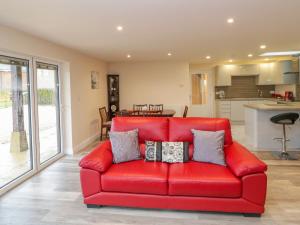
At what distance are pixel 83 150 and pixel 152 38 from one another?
2.97m

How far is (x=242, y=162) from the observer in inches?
111

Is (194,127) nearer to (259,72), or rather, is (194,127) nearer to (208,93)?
(208,93)

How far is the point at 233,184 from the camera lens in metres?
2.71

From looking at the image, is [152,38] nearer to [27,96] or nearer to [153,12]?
[153,12]

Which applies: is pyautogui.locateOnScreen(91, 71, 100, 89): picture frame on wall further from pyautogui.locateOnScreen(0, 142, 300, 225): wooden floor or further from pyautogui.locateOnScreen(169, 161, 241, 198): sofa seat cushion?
pyautogui.locateOnScreen(169, 161, 241, 198): sofa seat cushion

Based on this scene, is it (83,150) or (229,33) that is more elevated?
(229,33)

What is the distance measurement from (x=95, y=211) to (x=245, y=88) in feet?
26.9

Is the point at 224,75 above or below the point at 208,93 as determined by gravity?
above

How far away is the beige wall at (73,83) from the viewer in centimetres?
384

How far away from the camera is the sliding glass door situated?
3807 mm

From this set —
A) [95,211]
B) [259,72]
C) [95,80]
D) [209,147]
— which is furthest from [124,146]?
[259,72]

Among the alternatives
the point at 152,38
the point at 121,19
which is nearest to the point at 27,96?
the point at 121,19

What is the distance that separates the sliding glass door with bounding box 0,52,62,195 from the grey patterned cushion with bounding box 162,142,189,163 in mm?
2215

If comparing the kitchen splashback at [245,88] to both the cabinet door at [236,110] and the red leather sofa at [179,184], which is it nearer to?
the cabinet door at [236,110]
